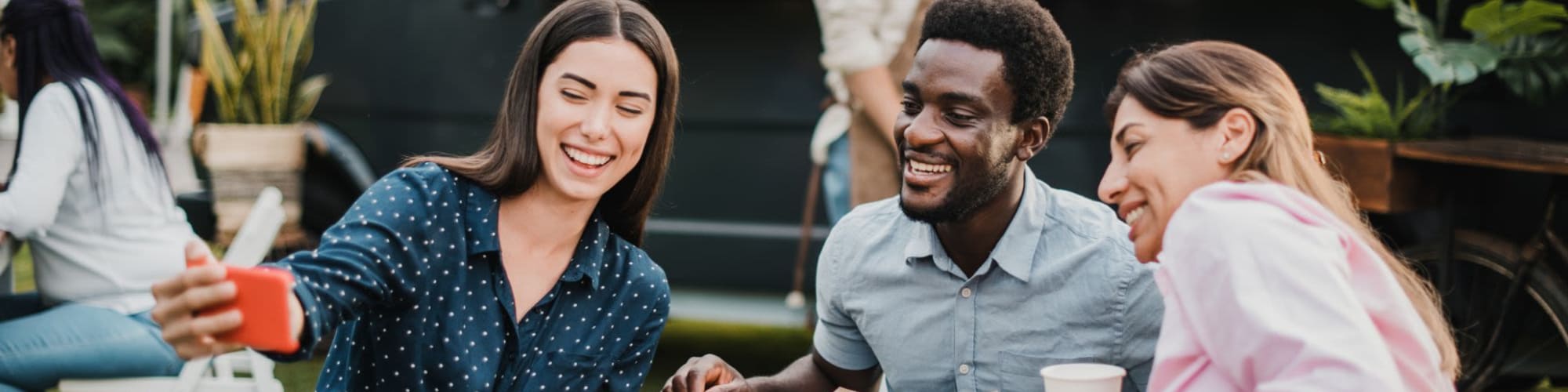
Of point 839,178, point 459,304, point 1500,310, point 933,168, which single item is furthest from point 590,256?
point 1500,310

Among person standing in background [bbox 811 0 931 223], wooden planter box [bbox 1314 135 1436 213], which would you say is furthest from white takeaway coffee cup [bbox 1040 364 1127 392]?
wooden planter box [bbox 1314 135 1436 213]

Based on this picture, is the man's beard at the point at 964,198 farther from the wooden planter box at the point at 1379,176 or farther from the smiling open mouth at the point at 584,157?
the wooden planter box at the point at 1379,176

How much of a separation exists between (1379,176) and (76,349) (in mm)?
3151

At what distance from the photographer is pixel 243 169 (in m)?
5.12

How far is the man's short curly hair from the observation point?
2.33 m

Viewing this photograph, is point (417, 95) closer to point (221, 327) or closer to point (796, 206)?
point (796, 206)

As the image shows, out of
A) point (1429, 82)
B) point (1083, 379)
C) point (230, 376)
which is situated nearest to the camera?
point (1083, 379)

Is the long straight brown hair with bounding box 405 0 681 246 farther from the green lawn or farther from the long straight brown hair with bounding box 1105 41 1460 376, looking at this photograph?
the green lawn

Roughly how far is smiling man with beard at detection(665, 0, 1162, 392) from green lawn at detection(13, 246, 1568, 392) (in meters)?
2.16

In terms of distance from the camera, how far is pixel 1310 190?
1812 mm

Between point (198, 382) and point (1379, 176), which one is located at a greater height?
point (1379, 176)

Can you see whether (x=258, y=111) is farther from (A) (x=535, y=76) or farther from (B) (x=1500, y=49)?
(B) (x=1500, y=49)

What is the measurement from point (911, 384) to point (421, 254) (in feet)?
2.88

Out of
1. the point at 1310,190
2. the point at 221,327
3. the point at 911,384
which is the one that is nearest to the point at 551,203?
the point at 911,384
